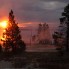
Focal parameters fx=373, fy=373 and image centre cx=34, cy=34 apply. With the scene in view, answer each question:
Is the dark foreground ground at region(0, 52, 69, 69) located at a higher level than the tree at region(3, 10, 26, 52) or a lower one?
lower

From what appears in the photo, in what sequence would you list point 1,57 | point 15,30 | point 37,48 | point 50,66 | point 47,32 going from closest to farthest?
1. point 50,66
2. point 1,57
3. point 37,48
4. point 47,32
5. point 15,30

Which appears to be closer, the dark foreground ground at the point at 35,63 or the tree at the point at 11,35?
the dark foreground ground at the point at 35,63

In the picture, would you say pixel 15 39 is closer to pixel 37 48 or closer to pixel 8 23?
pixel 8 23

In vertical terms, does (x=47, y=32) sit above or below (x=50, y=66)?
above

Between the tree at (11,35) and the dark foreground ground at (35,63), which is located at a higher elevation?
the tree at (11,35)

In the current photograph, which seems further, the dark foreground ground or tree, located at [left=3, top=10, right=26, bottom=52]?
tree, located at [left=3, top=10, right=26, bottom=52]

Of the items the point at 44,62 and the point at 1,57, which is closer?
the point at 44,62

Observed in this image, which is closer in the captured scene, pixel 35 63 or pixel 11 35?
pixel 35 63

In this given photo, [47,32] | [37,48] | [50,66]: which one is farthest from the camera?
[47,32]

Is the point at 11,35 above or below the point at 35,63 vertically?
above

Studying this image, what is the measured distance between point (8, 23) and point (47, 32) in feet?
20.3

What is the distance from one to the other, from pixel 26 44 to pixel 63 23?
21.9 feet

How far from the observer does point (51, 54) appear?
3994cm

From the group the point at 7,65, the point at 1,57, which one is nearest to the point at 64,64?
the point at 7,65
